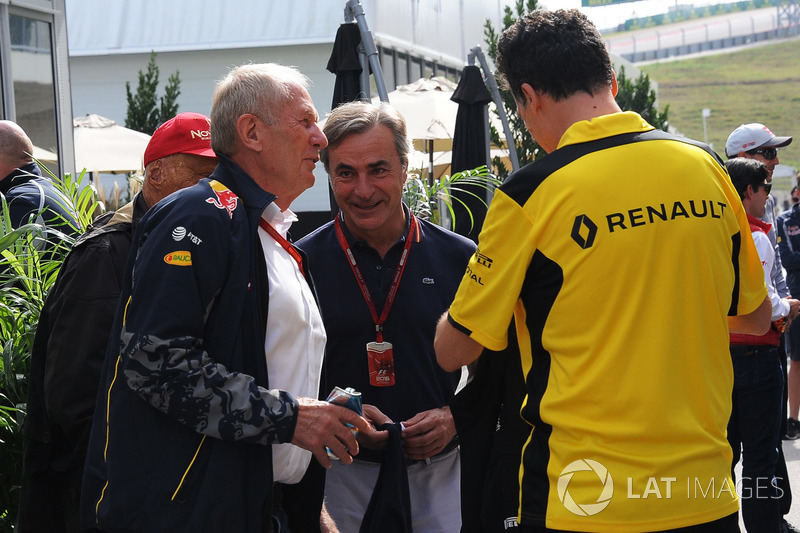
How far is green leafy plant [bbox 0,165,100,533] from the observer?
3.78 m

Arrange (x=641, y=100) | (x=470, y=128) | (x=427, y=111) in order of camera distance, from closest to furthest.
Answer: (x=470, y=128)
(x=427, y=111)
(x=641, y=100)

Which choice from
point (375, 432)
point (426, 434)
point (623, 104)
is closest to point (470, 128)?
point (426, 434)

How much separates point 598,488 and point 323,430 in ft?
2.13

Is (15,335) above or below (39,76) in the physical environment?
below

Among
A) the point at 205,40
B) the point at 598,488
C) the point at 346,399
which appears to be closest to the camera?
the point at 598,488

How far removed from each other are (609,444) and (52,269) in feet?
9.43

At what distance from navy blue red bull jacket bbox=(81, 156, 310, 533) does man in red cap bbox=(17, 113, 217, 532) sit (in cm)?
55

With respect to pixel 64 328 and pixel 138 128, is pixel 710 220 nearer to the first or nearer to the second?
pixel 64 328

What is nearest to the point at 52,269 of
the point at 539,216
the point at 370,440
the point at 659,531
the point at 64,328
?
the point at 64,328

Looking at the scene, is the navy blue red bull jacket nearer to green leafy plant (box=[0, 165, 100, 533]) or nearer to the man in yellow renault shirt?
the man in yellow renault shirt

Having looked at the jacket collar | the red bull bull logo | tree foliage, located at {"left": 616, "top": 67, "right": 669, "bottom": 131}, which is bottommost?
the jacket collar

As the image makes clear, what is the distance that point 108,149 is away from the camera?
48.1 ft

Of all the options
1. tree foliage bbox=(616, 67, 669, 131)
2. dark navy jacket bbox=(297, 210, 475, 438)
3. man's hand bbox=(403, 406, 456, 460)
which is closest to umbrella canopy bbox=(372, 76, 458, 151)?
dark navy jacket bbox=(297, 210, 475, 438)

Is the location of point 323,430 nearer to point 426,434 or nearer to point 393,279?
point 426,434
